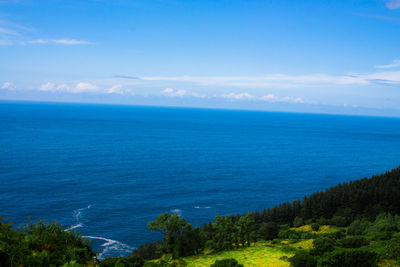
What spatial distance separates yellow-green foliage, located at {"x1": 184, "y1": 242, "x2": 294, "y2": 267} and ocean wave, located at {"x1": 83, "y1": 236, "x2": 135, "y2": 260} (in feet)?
66.4

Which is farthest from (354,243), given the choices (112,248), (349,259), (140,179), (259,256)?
(140,179)

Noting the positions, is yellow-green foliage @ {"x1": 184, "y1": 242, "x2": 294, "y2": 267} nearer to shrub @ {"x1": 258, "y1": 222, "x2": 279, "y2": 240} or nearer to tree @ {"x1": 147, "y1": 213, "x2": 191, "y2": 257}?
tree @ {"x1": 147, "y1": 213, "x2": 191, "y2": 257}

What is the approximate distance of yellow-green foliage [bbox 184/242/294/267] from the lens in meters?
39.1

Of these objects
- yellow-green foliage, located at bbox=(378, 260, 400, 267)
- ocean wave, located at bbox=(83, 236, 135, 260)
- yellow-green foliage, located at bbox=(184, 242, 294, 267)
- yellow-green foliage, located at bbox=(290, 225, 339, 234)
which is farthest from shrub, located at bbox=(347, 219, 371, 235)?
ocean wave, located at bbox=(83, 236, 135, 260)

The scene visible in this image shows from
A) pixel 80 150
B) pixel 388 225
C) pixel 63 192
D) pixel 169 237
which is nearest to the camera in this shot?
pixel 169 237

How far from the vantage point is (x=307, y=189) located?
364ft

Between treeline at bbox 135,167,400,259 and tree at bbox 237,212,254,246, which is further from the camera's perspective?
treeline at bbox 135,167,400,259

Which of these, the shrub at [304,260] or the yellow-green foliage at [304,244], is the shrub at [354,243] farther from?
the shrub at [304,260]

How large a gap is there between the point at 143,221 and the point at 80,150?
8554 centimetres

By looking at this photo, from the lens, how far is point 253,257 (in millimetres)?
43094

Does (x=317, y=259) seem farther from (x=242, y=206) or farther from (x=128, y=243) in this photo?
(x=242, y=206)

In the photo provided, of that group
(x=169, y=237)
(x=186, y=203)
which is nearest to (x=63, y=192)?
(x=186, y=203)

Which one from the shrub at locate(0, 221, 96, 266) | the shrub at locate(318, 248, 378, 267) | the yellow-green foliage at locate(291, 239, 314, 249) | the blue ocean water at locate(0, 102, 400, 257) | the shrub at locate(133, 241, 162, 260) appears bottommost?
the shrub at locate(133, 241, 162, 260)

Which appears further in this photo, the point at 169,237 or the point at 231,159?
the point at 231,159
